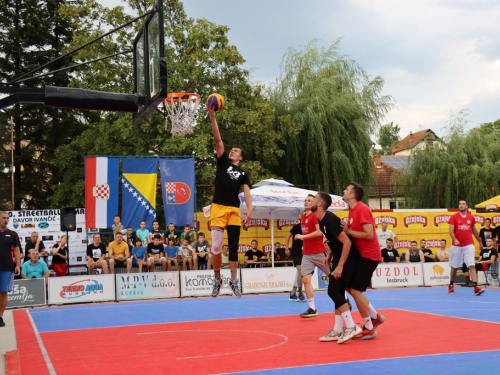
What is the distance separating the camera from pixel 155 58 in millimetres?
9234

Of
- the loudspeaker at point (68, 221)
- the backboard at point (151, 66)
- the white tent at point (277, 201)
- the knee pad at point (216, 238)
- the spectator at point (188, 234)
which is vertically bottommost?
the knee pad at point (216, 238)

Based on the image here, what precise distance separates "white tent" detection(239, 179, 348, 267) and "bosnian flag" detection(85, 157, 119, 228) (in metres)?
4.23

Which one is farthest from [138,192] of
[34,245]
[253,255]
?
[253,255]

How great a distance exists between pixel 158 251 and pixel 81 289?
112 inches

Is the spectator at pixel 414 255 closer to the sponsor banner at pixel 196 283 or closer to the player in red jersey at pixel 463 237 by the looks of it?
the player in red jersey at pixel 463 237

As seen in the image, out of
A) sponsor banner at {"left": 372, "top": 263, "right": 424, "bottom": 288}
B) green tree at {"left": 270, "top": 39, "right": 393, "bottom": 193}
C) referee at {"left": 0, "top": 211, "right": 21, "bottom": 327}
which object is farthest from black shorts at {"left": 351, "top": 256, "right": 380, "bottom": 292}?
green tree at {"left": 270, "top": 39, "right": 393, "bottom": 193}

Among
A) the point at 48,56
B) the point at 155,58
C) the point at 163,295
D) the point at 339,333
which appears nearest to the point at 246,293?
the point at 163,295

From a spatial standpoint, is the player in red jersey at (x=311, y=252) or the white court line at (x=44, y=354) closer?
the white court line at (x=44, y=354)

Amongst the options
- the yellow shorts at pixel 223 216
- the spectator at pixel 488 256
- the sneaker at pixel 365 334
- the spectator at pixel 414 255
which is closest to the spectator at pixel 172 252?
the spectator at pixel 414 255

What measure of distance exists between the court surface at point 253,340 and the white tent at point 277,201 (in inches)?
191

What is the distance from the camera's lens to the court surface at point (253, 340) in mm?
7430

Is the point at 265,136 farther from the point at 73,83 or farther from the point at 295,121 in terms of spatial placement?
the point at 73,83

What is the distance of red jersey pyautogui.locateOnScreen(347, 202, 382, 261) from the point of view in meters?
8.95

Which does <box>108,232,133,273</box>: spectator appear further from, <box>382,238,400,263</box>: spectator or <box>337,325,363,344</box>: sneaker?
<box>337,325,363,344</box>: sneaker
